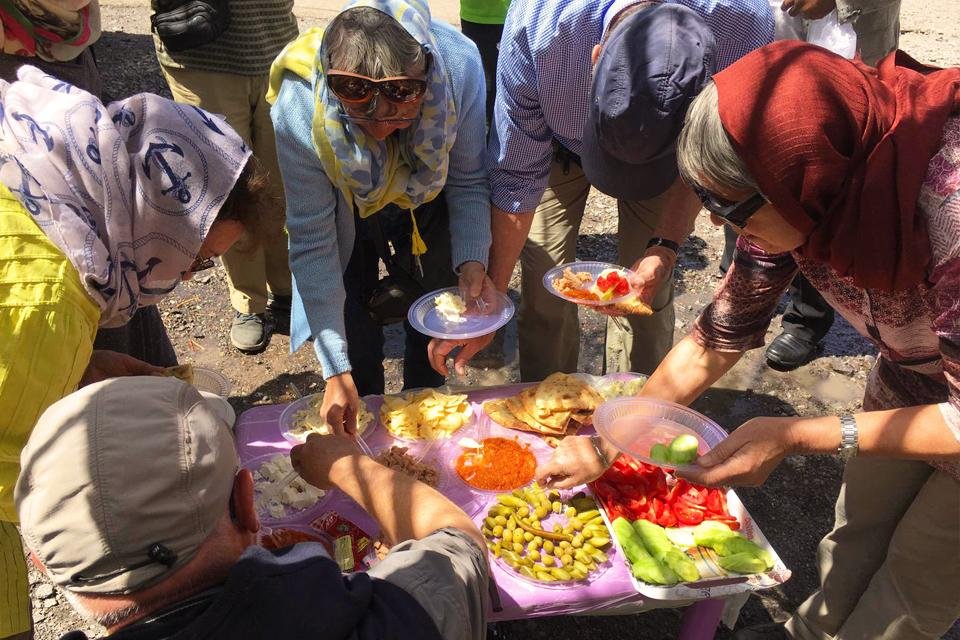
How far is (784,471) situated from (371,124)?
2.41 metres

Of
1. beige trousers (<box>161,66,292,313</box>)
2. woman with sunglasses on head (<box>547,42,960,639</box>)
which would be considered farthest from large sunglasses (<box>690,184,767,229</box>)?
beige trousers (<box>161,66,292,313</box>)

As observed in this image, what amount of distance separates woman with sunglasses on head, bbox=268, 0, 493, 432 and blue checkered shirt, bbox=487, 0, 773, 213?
9cm

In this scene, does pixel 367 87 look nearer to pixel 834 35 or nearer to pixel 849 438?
pixel 849 438

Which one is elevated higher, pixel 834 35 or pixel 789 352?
pixel 834 35

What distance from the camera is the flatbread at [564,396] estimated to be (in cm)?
221

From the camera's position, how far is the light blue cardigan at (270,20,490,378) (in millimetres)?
2031

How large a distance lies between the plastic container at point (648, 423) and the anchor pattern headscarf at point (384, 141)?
0.91 m

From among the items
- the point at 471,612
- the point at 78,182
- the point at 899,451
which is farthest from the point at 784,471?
the point at 78,182

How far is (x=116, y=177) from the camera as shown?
1.52 metres

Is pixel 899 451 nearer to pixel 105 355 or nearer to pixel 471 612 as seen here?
pixel 471 612

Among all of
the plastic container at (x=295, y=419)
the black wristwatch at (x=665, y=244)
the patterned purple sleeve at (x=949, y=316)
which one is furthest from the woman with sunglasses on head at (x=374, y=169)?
the patterned purple sleeve at (x=949, y=316)

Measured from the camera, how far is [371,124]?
1.92m

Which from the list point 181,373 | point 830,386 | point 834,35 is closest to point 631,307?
point 181,373

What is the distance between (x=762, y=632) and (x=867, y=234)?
1.67 meters
